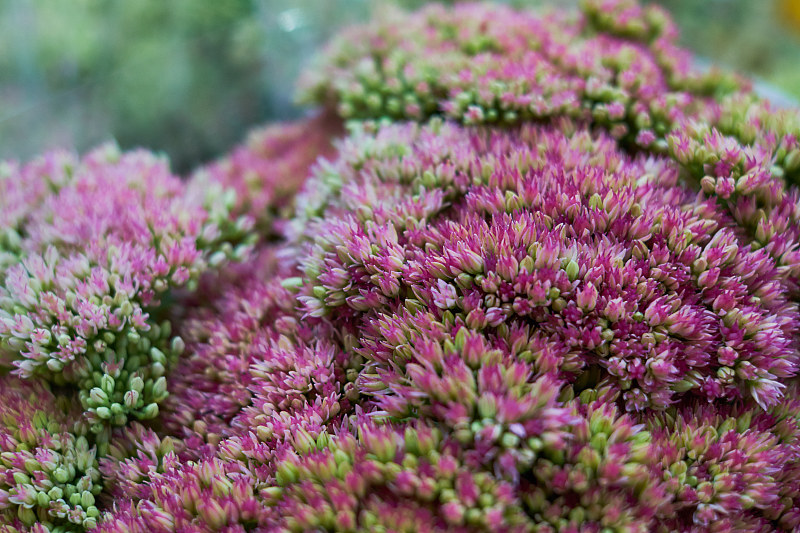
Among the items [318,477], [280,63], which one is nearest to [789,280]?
[318,477]

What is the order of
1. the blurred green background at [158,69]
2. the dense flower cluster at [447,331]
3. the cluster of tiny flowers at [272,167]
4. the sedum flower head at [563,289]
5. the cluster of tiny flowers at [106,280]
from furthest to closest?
the blurred green background at [158,69] < the cluster of tiny flowers at [272,167] < the cluster of tiny flowers at [106,280] < the sedum flower head at [563,289] < the dense flower cluster at [447,331]

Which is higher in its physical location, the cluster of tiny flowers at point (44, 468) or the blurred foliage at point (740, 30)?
the blurred foliage at point (740, 30)

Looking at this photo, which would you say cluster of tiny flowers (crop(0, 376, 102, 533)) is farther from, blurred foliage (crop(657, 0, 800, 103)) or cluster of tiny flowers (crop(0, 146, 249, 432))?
blurred foliage (crop(657, 0, 800, 103))

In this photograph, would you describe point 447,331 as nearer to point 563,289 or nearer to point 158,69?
point 563,289

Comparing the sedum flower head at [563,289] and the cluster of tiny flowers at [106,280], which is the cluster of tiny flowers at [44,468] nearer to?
the cluster of tiny flowers at [106,280]

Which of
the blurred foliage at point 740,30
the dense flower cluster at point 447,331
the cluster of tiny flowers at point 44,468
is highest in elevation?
the blurred foliage at point 740,30

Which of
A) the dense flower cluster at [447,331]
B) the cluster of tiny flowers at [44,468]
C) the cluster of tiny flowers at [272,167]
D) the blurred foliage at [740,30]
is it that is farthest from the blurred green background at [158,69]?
the cluster of tiny flowers at [44,468]

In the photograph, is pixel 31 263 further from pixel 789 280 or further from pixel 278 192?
pixel 789 280
